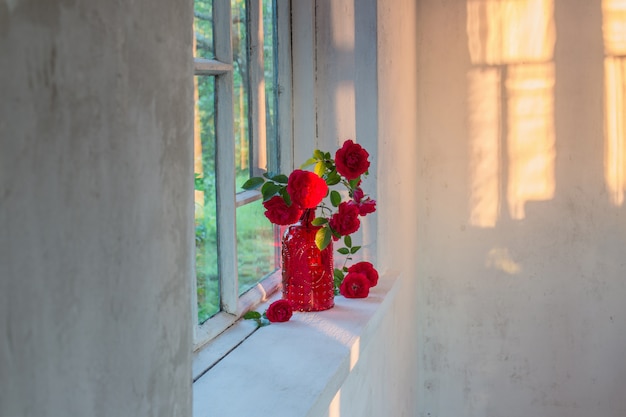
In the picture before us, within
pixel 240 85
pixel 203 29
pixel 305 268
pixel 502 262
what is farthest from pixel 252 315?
pixel 502 262

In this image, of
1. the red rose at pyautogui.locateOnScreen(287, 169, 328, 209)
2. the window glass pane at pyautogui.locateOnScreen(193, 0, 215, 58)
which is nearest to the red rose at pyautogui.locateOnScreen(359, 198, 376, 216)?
the red rose at pyautogui.locateOnScreen(287, 169, 328, 209)

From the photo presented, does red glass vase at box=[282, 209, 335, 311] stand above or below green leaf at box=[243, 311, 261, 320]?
above

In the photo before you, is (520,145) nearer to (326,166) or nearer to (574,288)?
(574,288)

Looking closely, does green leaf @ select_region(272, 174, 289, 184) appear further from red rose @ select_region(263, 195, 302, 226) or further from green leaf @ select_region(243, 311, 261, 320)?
green leaf @ select_region(243, 311, 261, 320)

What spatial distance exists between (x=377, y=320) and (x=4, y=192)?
5.24ft

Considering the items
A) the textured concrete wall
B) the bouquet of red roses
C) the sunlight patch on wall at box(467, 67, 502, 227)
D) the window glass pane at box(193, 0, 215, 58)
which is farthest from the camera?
the sunlight patch on wall at box(467, 67, 502, 227)

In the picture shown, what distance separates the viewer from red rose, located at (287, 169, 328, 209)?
1.73 m

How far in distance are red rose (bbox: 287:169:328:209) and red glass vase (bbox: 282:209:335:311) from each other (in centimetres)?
15

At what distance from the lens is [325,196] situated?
1813 mm

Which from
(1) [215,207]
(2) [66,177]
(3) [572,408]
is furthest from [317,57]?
(3) [572,408]

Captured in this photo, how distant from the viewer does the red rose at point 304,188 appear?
173 cm

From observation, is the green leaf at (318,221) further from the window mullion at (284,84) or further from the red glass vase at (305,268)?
the window mullion at (284,84)

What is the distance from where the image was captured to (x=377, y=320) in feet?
6.64

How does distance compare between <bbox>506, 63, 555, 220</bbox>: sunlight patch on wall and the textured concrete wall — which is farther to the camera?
<bbox>506, 63, 555, 220</bbox>: sunlight patch on wall
